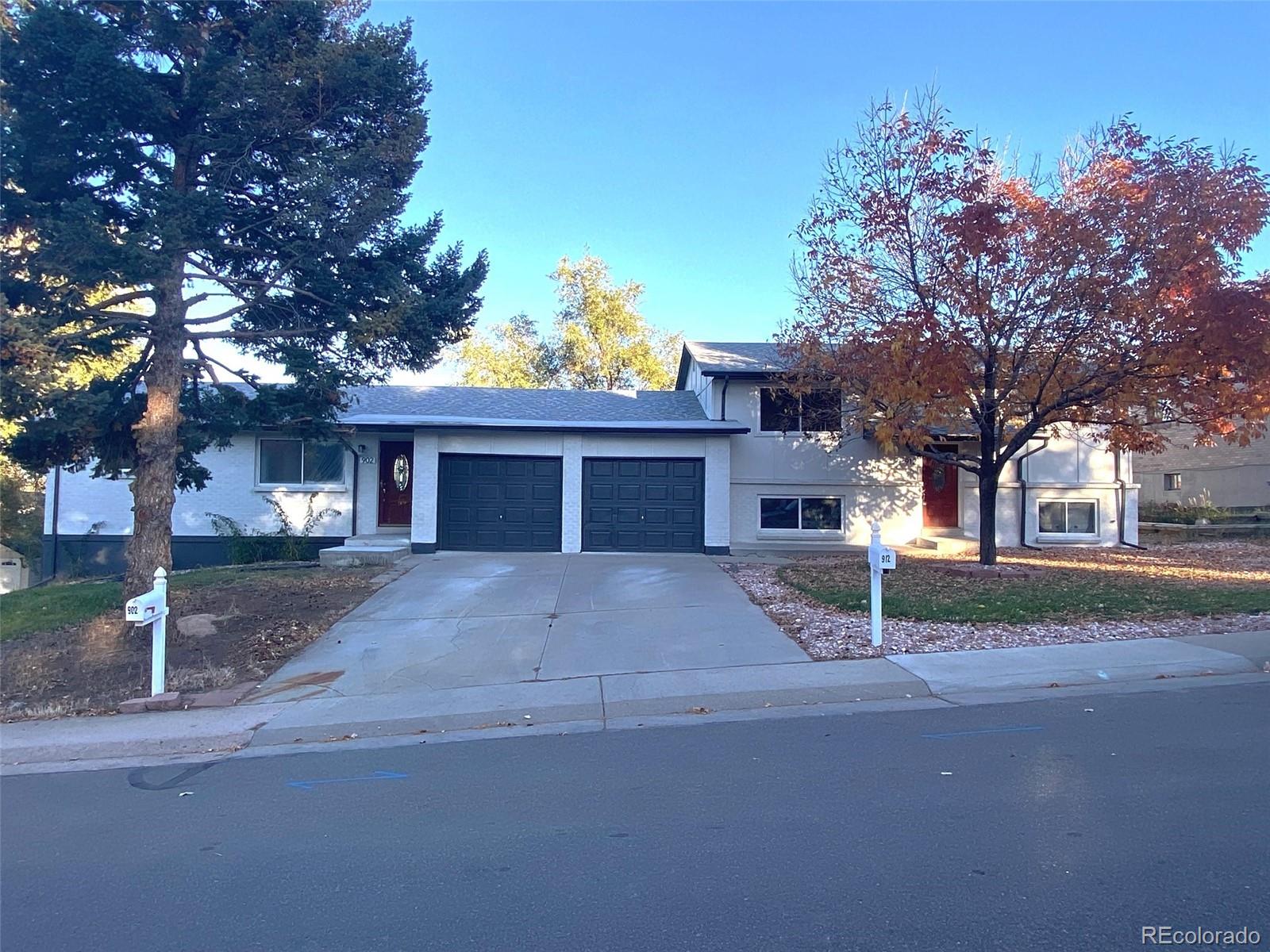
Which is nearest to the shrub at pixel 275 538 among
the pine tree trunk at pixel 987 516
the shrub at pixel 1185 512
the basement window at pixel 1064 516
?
the pine tree trunk at pixel 987 516

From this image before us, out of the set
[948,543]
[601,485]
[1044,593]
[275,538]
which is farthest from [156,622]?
[948,543]

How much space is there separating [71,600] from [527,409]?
33.1ft

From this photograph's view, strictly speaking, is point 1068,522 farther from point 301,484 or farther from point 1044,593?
point 301,484

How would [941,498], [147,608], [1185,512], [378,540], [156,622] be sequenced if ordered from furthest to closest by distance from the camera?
[1185,512]
[941,498]
[378,540]
[156,622]
[147,608]

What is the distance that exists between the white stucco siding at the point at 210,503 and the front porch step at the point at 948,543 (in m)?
13.1

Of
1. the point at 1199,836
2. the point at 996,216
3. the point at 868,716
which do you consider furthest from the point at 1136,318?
the point at 1199,836

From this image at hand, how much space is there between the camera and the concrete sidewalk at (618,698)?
725cm

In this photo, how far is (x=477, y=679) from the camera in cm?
888

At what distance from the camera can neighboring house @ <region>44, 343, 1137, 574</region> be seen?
18.7 meters

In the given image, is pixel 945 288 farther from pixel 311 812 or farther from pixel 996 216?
pixel 311 812

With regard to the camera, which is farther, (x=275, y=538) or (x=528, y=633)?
(x=275, y=538)

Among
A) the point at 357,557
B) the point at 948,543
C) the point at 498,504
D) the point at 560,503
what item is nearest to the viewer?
the point at 357,557

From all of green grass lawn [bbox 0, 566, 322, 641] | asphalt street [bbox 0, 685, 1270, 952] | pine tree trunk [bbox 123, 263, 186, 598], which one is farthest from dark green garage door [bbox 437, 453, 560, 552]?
asphalt street [bbox 0, 685, 1270, 952]

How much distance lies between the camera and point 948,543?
19250 mm
